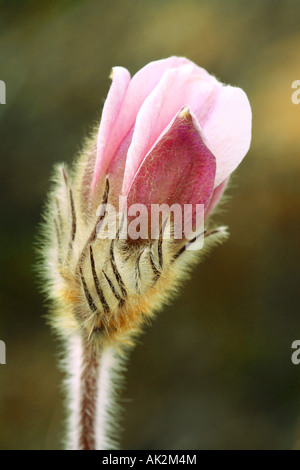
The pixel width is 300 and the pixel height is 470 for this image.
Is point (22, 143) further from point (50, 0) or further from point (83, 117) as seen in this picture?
point (50, 0)

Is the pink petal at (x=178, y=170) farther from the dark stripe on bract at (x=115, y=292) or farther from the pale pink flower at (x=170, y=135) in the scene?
the dark stripe on bract at (x=115, y=292)

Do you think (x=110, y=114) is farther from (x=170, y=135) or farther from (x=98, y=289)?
(x=98, y=289)

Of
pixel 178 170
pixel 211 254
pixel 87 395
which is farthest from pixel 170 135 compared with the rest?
pixel 211 254

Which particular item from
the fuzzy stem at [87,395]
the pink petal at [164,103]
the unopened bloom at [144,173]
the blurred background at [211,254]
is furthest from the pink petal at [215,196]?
the blurred background at [211,254]

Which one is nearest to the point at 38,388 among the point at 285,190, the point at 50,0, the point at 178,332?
the point at 178,332

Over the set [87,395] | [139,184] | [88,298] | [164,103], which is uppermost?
[164,103]

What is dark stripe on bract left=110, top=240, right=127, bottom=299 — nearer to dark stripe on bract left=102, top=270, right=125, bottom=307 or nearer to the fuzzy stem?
dark stripe on bract left=102, top=270, right=125, bottom=307
